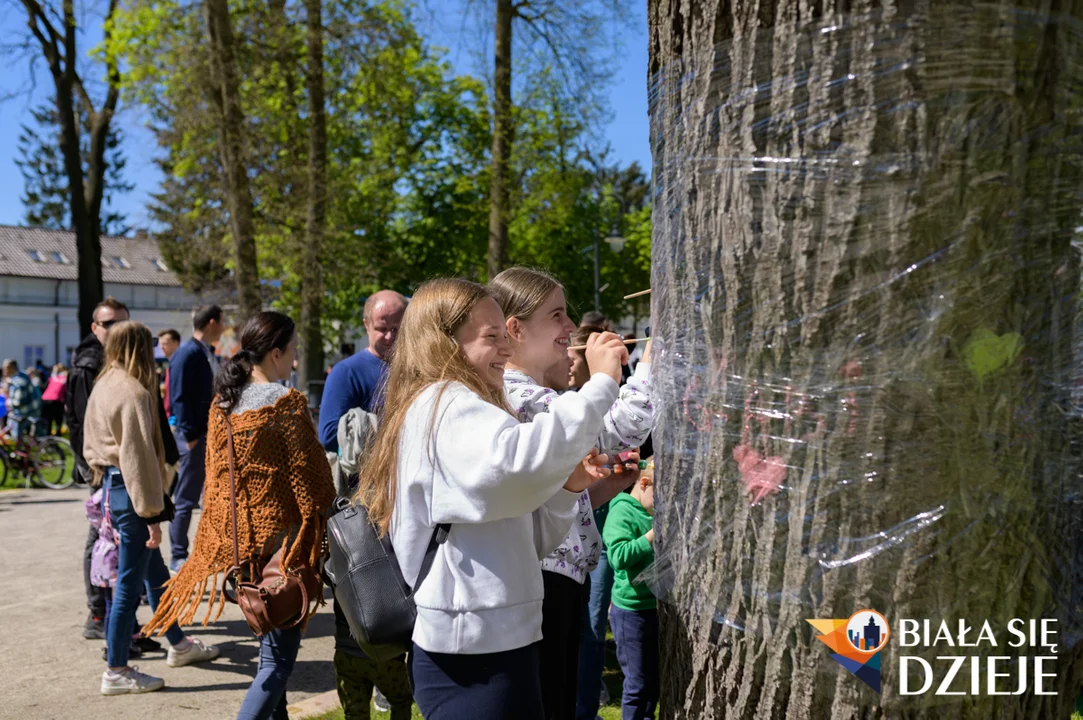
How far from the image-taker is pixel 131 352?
16.9ft

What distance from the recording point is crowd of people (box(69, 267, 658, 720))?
89.6 inches

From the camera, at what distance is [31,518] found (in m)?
10.5

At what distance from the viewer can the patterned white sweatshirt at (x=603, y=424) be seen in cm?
276

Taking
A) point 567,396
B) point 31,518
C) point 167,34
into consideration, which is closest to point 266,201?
point 167,34

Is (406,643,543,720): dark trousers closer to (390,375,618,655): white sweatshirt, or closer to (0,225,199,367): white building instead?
(390,375,618,655): white sweatshirt

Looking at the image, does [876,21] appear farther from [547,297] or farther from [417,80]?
[417,80]

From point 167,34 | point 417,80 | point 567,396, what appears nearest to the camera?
point 567,396

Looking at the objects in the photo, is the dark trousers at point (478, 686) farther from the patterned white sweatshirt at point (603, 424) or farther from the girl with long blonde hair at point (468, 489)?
the patterned white sweatshirt at point (603, 424)

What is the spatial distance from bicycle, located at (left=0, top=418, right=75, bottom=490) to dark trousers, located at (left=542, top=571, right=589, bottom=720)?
11424 mm

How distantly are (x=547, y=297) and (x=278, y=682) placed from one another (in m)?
1.87

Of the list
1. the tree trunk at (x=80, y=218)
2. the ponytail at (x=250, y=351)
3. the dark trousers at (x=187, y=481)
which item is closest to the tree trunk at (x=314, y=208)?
the tree trunk at (x=80, y=218)

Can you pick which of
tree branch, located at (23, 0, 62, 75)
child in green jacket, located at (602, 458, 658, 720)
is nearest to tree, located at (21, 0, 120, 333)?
tree branch, located at (23, 0, 62, 75)

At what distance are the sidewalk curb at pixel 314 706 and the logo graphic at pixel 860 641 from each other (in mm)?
3230

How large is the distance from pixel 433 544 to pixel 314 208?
12.9 m
